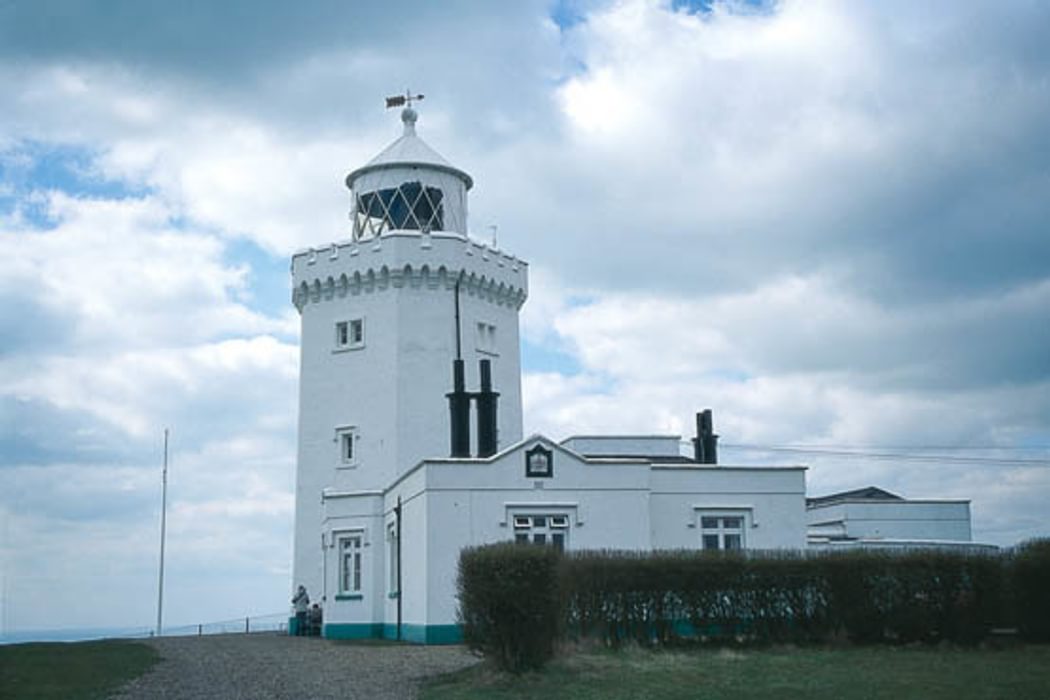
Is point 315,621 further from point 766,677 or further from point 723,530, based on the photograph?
point 766,677

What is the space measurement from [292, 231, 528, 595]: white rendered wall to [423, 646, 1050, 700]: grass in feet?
54.8

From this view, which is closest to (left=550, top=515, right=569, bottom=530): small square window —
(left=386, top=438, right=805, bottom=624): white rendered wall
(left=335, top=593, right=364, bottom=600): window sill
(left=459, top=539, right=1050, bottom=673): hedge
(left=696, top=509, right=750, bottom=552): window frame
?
(left=386, top=438, right=805, bottom=624): white rendered wall

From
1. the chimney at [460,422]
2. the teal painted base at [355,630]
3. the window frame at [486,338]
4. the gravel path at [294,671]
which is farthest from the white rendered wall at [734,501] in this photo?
the window frame at [486,338]

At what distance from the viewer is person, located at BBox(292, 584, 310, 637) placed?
112 feet

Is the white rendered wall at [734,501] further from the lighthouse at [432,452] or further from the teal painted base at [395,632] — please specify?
the teal painted base at [395,632]

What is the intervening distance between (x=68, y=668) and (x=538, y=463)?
11.8 meters

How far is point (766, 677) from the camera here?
16.3m

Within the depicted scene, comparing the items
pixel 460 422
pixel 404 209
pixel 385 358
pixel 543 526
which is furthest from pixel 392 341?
pixel 543 526

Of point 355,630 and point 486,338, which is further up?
point 486,338

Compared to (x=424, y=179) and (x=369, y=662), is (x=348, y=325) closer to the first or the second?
(x=424, y=179)

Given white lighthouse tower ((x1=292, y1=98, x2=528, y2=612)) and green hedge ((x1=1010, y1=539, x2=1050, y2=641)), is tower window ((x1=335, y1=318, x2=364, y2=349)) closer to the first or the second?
white lighthouse tower ((x1=292, y1=98, x2=528, y2=612))

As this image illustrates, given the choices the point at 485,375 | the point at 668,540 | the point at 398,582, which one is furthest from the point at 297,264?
the point at 668,540

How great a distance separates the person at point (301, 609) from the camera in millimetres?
34156

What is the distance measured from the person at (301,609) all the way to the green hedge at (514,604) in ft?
59.2
